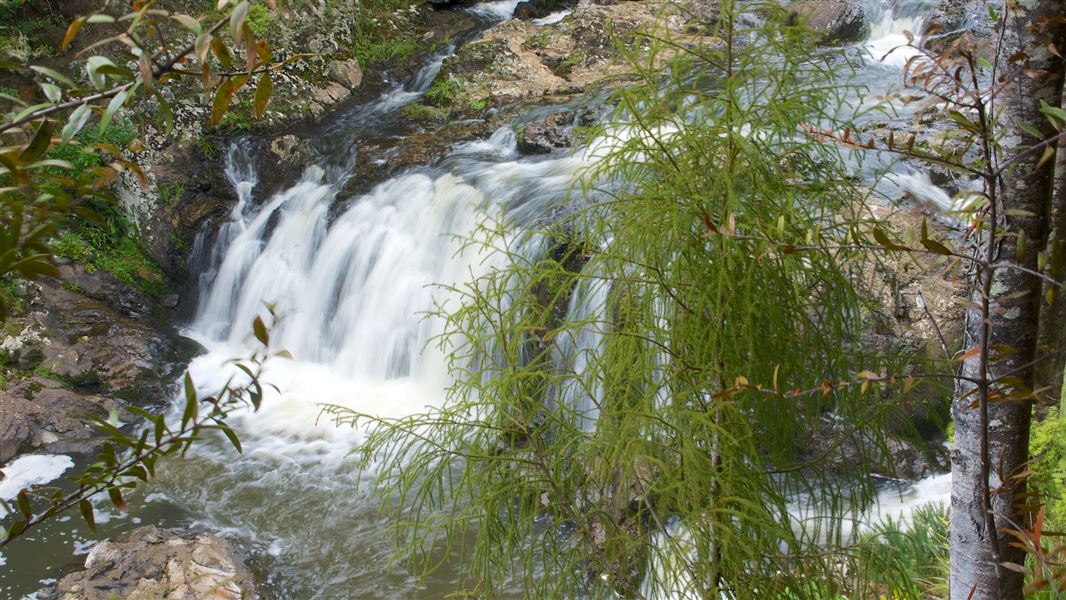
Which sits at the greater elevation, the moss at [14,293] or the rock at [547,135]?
the rock at [547,135]

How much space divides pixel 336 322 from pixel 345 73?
15.5 feet

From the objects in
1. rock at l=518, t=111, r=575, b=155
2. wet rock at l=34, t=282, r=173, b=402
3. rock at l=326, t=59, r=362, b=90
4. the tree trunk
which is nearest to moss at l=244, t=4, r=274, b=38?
rock at l=326, t=59, r=362, b=90

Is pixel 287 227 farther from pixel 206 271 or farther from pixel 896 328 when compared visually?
pixel 896 328

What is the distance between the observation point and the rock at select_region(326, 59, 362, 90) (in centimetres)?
1194

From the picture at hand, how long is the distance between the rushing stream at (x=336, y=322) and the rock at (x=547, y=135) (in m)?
0.22

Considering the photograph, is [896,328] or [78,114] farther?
[896,328]

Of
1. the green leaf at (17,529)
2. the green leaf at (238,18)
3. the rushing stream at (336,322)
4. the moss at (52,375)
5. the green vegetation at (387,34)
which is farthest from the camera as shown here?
the green vegetation at (387,34)

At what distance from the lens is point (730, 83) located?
2.16 meters

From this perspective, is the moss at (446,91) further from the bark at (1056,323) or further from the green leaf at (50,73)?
the green leaf at (50,73)

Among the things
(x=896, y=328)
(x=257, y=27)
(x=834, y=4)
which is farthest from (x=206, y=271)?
(x=834, y=4)

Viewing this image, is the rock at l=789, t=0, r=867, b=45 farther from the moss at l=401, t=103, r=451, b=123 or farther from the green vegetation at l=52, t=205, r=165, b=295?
the green vegetation at l=52, t=205, r=165, b=295

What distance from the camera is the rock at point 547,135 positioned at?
921 cm

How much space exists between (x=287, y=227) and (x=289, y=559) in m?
4.84

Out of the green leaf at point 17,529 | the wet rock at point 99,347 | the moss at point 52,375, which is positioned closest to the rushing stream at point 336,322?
the wet rock at point 99,347
